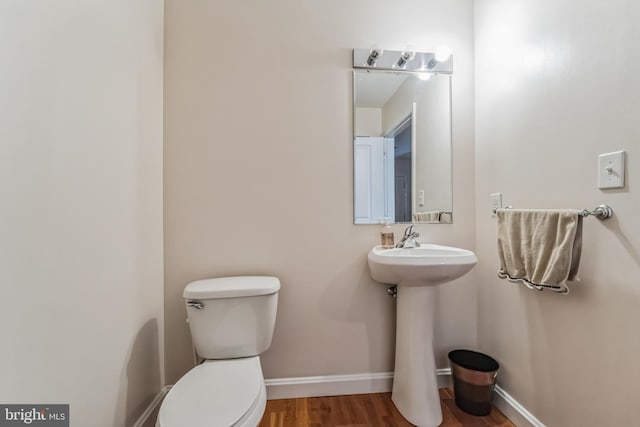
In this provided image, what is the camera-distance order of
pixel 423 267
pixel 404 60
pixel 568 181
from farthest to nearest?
pixel 404 60 < pixel 423 267 < pixel 568 181

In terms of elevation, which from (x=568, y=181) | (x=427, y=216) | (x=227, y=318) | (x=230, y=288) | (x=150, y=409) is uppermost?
(x=568, y=181)

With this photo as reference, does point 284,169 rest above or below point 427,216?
above

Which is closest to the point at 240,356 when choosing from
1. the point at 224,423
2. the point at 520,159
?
the point at 224,423

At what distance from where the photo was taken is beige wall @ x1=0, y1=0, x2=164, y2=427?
0.69m

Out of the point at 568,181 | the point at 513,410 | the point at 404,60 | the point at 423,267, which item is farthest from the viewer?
the point at 404,60

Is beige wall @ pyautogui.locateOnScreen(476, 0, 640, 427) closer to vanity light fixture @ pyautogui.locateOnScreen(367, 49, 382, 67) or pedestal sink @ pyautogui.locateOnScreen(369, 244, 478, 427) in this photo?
pedestal sink @ pyautogui.locateOnScreen(369, 244, 478, 427)

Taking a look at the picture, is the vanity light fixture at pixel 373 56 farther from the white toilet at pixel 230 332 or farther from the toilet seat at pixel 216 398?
the toilet seat at pixel 216 398

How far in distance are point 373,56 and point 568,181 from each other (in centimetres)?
114

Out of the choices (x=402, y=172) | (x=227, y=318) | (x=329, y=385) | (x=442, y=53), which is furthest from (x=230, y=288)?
(x=442, y=53)

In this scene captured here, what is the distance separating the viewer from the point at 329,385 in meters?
1.55

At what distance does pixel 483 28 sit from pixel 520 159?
0.85m

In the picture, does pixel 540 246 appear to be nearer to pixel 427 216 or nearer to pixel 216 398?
pixel 427 216

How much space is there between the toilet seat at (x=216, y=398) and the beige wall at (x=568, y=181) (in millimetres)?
1215

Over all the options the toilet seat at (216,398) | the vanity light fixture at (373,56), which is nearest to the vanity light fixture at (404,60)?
the vanity light fixture at (373,56)
